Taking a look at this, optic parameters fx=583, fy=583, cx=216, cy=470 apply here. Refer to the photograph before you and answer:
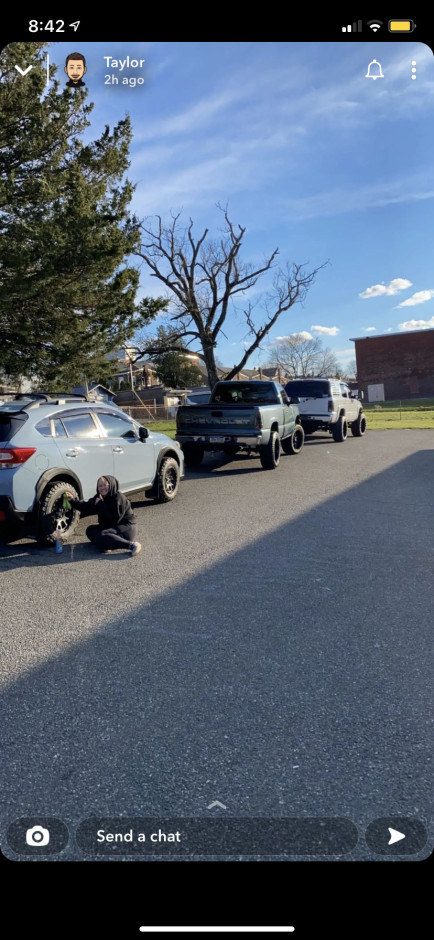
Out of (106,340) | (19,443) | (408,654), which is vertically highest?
(106,340)

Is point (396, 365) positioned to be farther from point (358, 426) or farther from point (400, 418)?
Answer: point (358, 426)

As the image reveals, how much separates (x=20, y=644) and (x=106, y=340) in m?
12.9

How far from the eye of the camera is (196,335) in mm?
29547

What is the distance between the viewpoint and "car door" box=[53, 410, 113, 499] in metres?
6.97

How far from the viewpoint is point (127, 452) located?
319 inches

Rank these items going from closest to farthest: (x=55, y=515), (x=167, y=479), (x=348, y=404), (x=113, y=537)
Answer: (x=113, y=537) → (x=55, y=515) → (x=167, y=479) → (x=348, y=404)

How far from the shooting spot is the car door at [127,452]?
7.91 metres

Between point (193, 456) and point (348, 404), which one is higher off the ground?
point (348, 404)

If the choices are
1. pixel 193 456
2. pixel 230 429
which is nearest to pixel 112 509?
pixel 230 429

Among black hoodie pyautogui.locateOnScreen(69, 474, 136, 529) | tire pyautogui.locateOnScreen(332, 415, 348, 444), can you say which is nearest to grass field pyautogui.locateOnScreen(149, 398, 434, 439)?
tire pyautogui.locateOnScreen(332, 415, 348, 444)
